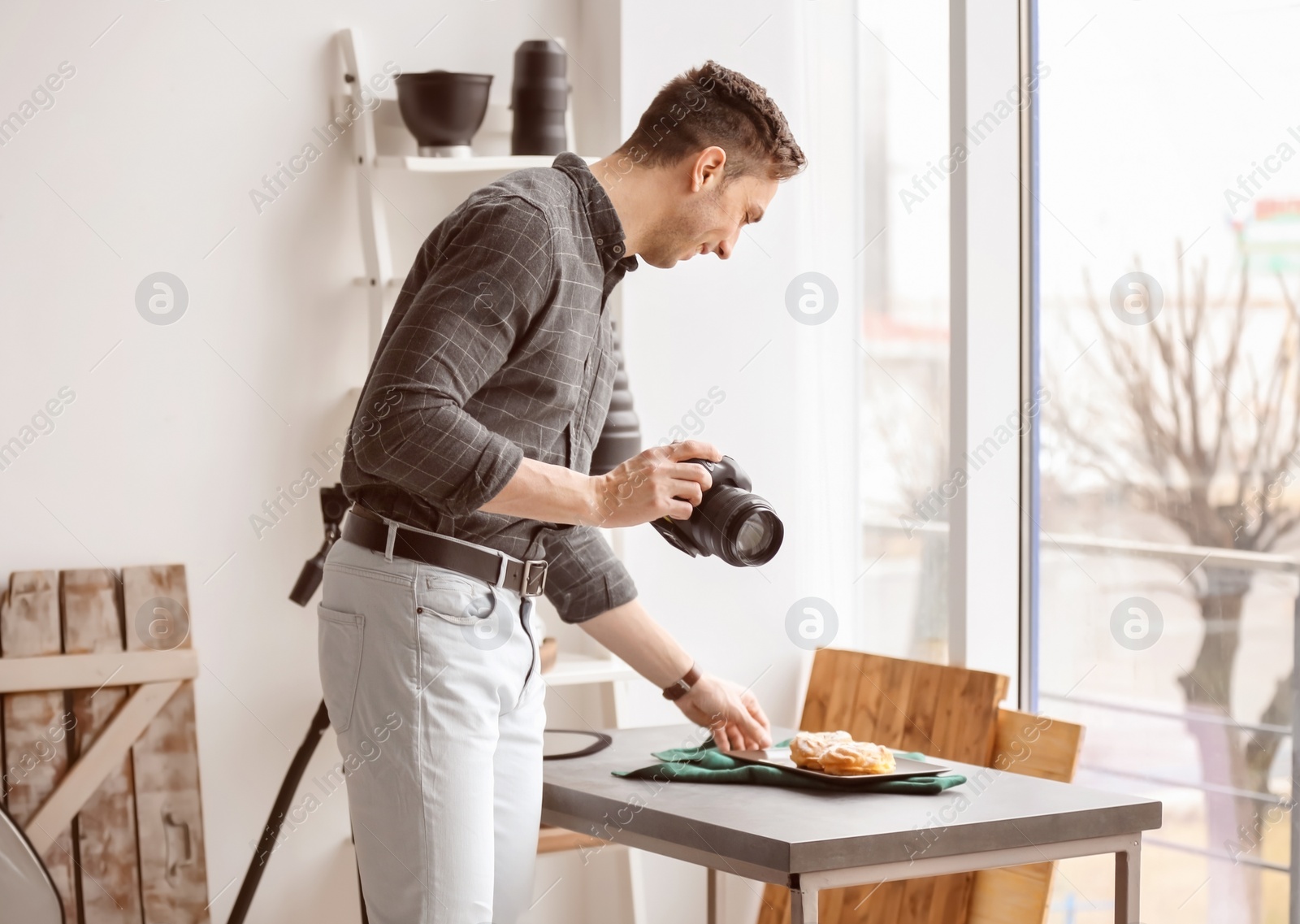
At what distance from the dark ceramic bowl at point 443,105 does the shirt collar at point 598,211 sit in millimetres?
882

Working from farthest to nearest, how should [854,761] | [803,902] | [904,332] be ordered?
[904,332] → [854,761] → [803,902]

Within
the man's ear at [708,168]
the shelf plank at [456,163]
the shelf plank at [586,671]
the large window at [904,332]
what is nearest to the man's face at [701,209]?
the man's ear at [708,168]

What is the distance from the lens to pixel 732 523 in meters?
1.40

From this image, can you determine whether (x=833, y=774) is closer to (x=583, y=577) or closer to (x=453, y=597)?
(x=583, y=577)

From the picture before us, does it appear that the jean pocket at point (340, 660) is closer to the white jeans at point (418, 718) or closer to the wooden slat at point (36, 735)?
the white jeans at point (418, 718)

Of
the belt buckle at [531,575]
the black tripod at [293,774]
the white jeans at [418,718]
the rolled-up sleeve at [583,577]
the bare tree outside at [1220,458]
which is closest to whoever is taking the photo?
the white jeans at [418,718]

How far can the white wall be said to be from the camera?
2170 mm

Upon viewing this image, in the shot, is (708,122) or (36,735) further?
(36,735)

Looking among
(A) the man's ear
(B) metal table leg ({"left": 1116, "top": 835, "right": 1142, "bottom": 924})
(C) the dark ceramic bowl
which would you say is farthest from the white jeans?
(C) the dark ceramic bowl

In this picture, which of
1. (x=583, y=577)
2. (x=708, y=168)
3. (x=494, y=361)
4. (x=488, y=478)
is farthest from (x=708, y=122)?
(x=583, y=577)

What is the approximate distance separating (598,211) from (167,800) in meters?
1.32

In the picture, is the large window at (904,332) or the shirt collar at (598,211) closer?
the shirt collar at (598,211)

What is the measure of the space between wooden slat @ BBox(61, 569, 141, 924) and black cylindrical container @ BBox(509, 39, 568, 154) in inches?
41.7

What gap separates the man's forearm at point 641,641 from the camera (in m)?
1.74
